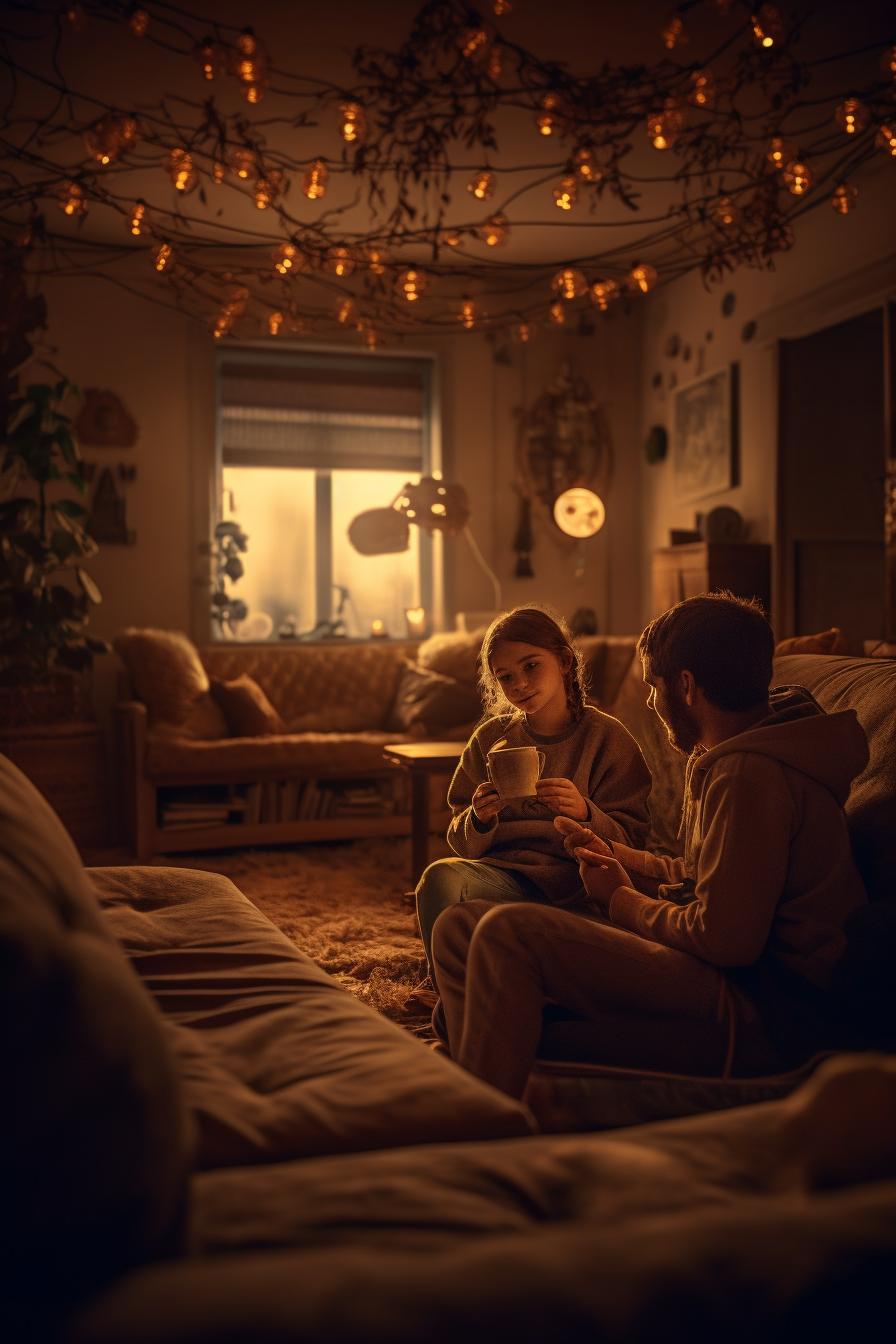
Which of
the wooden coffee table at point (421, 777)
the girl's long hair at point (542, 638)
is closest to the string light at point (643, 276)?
the wooden coffee table at point (421, 777)

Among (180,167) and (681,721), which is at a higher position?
(180,167)

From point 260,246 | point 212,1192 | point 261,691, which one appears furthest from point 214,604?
point 212,1192

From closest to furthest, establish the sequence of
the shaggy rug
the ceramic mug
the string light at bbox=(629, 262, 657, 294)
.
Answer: the ceramic mug
the shaggy rug
the string light at bbox=(629, 262, 657, 294)

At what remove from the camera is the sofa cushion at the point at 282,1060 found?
1086mm

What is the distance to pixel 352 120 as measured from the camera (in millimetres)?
3498

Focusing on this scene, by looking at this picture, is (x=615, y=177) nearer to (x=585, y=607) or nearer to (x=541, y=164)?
(x=541, y=164)

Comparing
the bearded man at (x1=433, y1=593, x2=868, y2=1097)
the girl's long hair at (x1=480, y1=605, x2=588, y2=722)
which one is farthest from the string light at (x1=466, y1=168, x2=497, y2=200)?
the bearded man at (x1=433, y1=593, x2=868, y2=1097)

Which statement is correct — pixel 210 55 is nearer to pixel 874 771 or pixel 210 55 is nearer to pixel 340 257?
pixel 340 257

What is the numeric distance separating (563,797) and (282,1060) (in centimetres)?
92

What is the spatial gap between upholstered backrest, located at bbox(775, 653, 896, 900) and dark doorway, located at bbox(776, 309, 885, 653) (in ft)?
12.3

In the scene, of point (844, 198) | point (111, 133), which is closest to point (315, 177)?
point (111, 133)

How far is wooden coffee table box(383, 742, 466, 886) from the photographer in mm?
3748

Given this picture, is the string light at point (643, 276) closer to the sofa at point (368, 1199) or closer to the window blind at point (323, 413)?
the window blind at point (323, 413)

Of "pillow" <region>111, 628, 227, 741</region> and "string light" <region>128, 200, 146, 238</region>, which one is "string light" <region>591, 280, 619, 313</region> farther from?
"pillow" <region>111, 628, 227, 741</region>
